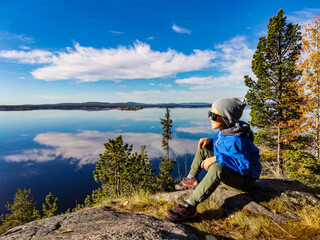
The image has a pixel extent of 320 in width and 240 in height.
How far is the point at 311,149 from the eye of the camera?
38.8ft

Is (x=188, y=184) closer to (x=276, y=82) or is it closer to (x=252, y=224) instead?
(x=252, y=224)

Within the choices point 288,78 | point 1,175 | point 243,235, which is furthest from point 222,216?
point 1,175

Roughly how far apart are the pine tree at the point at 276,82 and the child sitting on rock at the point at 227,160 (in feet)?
34.7

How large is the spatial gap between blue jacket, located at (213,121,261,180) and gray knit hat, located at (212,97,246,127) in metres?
0.12

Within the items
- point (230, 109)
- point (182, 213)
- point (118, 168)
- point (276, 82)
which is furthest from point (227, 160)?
point (118, 168)

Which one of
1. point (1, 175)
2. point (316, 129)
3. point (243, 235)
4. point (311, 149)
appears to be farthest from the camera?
point (1, 175)

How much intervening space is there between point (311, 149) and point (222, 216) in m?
14.2

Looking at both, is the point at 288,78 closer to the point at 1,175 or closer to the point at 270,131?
the point at 270,131

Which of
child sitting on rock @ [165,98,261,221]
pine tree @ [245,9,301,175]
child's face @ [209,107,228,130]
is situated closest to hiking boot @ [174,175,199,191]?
child sitting on rock @ [165,98,261,221]

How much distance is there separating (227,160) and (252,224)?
2.87 ft

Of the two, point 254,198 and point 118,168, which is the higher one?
point 254,198

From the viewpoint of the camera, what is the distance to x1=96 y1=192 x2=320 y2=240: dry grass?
1.94 metres

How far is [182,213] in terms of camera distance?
2.28 metres

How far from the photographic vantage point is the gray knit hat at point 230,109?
2564mm
